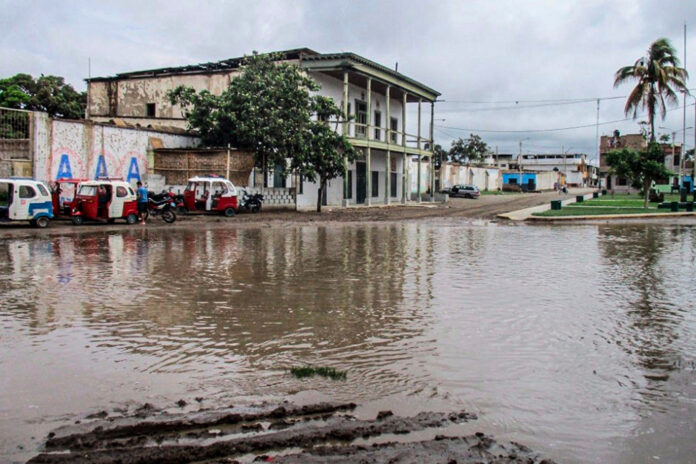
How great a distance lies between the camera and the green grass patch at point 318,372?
5035mm

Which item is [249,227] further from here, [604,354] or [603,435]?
[603,435]

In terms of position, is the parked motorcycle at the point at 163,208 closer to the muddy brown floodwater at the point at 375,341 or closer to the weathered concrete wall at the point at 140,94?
the muddy brown floodwater at the point at 375,341

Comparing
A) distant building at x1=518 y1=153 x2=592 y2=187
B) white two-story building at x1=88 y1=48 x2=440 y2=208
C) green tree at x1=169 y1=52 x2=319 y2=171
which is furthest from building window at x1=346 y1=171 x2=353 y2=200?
distant building at x1=518 y1=153 x2=592 y2=187

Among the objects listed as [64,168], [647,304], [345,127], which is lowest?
[647,304]

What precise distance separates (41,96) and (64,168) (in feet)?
70.4

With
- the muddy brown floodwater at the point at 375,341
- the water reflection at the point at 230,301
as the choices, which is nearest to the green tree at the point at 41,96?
the water reflection at the point at 230,301

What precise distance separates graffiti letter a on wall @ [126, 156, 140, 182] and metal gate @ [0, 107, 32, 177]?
466cm

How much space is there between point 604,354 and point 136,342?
4460 mm

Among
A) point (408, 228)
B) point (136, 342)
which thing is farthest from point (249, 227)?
point (136, 342)

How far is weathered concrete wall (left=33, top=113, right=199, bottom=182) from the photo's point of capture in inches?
851

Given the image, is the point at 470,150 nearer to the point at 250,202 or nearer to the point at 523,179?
the point at 523,179

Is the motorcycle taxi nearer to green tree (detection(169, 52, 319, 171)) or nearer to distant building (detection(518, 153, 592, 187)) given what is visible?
green tree (detection(169, 52, 319, 171))

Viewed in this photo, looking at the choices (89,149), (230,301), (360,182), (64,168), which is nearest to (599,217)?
(360,182)

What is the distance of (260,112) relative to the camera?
1095 inches
